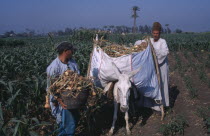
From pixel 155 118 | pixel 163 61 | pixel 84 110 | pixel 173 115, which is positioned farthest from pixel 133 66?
pixel 173 115

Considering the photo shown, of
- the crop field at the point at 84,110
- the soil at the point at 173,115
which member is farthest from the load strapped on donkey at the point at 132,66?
the crop field at the point at 84,110

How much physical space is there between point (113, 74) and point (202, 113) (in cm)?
259

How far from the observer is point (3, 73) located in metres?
6.11

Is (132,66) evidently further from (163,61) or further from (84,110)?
(84,110)

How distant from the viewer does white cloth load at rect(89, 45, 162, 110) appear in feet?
15.7

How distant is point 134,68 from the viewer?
4.84 metres

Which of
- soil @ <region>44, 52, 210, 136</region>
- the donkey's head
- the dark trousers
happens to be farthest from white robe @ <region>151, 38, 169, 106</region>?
the dark trousers

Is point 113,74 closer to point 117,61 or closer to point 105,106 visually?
point 117,61

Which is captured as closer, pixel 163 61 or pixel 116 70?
pixel 116 70

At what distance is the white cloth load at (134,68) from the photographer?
15.7 ft

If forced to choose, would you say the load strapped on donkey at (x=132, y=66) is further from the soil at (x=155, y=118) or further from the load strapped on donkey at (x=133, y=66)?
the soil at (x=155, y=118)

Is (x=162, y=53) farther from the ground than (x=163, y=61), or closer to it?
farther from the ground

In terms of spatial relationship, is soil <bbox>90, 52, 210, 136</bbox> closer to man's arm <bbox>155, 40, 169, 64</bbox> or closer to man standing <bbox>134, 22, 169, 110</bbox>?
man standing <bbox>134, 22, 169, 110</bbox>

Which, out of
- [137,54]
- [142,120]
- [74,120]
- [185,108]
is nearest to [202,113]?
[185,108]
